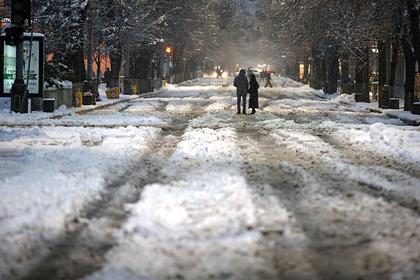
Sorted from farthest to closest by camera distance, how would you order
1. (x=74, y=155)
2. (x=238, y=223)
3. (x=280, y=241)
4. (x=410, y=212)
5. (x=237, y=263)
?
(x=74, y=155)
(x=410, y=212)
(x=238, y=223)
(x=280, y=241)
(x=237, y=263)

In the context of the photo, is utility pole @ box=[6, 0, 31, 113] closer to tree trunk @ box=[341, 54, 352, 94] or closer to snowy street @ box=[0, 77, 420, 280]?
snowy street @ box=[0, 77, 420, 280]

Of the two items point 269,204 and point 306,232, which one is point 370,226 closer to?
point 306,232

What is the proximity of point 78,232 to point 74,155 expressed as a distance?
5375 millimetres

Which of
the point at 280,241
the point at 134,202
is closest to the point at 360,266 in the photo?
the point at 280,241

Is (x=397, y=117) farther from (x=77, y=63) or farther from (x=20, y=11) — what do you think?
(x=77, y=63)

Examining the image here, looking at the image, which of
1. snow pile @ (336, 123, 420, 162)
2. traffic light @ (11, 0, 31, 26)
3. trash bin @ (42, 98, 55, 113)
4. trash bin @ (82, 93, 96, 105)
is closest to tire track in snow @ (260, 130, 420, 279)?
snow pile @ (336, 123, 420, 162)

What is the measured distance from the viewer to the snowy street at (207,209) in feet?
17.2

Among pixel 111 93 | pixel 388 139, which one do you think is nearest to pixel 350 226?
pixel 388 139

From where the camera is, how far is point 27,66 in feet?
75.2

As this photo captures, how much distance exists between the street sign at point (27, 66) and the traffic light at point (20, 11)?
2.30 metres

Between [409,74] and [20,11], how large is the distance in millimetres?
15517

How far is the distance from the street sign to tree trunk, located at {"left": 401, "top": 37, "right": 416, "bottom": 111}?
14673 millimetres

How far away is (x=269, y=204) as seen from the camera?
24.7 ft

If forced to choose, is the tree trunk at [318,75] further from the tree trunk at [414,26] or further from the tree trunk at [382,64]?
the tree trunk at [414,26]
